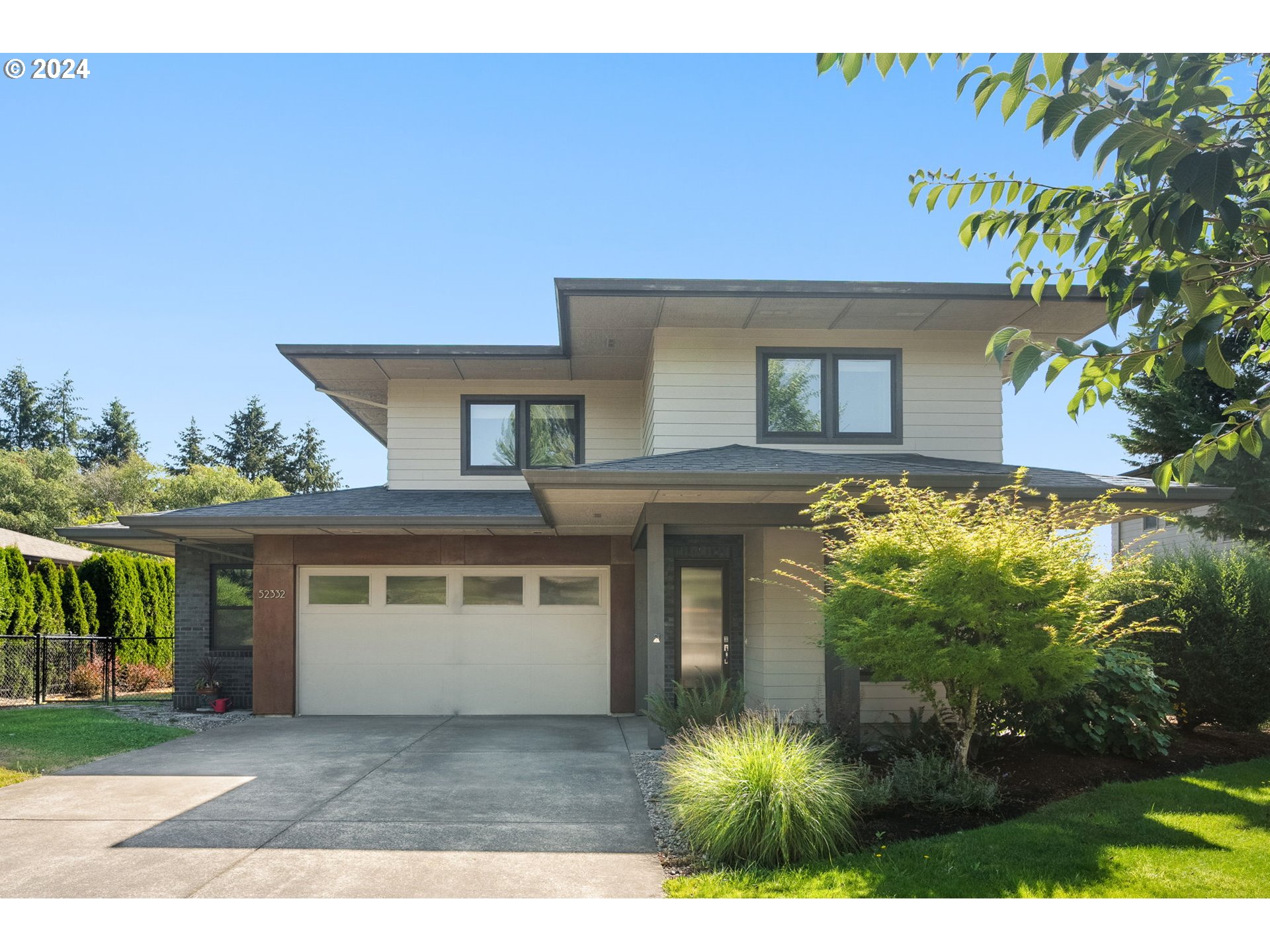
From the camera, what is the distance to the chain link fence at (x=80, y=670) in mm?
16375

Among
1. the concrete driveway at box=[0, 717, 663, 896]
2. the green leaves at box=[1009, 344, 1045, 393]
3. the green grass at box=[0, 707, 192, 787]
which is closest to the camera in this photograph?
the green leaves at box=[1009, 344, 1045, 393]

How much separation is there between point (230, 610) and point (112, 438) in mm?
41294

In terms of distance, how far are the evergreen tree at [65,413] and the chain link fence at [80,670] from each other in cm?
3414

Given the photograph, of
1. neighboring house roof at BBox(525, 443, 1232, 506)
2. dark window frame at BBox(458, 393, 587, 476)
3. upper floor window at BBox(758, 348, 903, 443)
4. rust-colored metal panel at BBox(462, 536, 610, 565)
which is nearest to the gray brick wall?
dark window frame at BBox(458, 393, 587, 476)

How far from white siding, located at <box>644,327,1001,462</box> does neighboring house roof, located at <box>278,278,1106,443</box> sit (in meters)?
0.20

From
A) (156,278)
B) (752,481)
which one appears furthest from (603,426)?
(156,278)

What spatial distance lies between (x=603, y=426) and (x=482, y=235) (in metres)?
4.82

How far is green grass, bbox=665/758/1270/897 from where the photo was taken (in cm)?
524

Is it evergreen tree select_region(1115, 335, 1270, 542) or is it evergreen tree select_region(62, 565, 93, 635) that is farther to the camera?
evergreen tree select_region(62, 565, 93, 635)

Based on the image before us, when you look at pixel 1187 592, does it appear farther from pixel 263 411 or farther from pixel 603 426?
pixel 263 411

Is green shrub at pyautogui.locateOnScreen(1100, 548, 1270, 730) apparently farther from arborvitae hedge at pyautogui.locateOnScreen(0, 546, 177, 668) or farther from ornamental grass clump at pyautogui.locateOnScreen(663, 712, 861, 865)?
arborvitae hedge at pyautogui.locateOnScreen(0, 546, 177, 668)

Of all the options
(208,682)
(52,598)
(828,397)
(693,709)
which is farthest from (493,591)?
(52,598)

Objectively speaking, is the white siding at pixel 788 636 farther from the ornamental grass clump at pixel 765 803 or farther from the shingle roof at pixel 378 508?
the ornamental grass clump at pixel 765 803

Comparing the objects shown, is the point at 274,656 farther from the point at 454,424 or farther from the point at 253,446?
the point at 253,446
